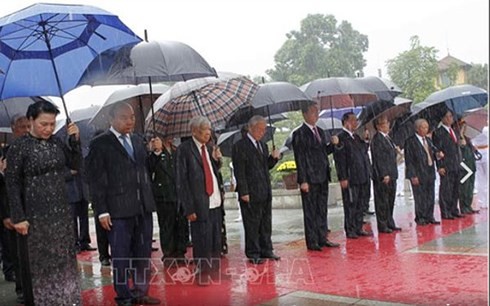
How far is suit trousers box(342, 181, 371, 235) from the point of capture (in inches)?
308

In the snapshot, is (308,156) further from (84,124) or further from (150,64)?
(84,124)

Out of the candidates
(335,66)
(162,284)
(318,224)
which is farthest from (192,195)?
(335,66)

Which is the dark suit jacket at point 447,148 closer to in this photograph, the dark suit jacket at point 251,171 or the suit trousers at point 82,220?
the dark suit jacket at point 251,171

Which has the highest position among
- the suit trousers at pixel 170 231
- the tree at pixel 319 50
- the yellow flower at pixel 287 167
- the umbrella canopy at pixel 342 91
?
the tree at pixel 319 50

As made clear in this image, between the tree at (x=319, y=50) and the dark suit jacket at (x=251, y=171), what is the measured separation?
4142 mm

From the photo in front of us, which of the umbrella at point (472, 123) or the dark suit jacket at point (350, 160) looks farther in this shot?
the dark suit jacket at point (350, 160)

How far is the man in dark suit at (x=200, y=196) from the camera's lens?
5492mm

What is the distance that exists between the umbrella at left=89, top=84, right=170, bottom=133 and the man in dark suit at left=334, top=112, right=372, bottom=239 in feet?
7.98

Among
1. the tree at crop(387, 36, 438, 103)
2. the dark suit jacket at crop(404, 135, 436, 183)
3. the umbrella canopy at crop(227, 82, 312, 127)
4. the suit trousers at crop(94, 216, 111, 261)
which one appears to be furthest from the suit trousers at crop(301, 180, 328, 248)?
the suit trousers at crop(94, 216, 111, 261)

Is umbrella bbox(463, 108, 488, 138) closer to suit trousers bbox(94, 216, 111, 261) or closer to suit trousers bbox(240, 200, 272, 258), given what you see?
suit trousers bbox(240, 200, 272, 258)

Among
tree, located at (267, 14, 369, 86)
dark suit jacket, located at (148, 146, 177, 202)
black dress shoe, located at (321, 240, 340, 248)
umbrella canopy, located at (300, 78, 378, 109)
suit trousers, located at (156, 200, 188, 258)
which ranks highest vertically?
tree, located at (267, 14, 369, 86)

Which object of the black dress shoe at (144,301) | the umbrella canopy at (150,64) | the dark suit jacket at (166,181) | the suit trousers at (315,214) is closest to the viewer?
the black dress shoe at (144,301)

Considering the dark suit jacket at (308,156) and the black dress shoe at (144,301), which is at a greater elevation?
the dark suit jacket at (308,156)

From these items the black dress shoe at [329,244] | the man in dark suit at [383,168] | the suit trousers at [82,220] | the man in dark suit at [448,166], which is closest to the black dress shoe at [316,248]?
the black dress shoe at [329,244]
